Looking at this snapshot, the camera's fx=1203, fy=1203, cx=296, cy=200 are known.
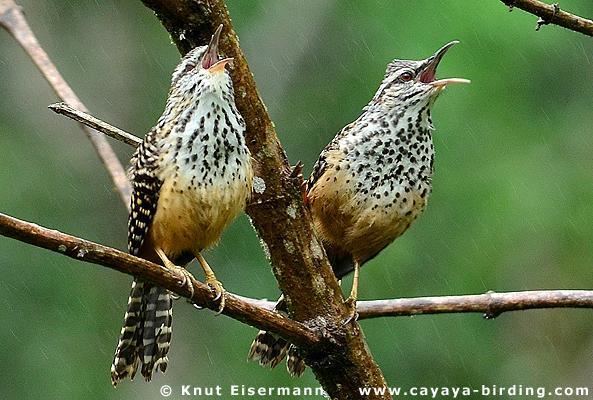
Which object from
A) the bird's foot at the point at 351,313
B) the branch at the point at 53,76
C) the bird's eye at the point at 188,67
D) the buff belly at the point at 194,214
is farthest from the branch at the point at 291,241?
the branch at the point at 53,76

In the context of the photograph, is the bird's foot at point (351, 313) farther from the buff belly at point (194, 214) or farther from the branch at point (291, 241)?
the buff belly at point (194, 214)

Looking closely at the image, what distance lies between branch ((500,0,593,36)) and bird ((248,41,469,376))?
118 cm

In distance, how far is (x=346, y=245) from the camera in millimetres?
4473

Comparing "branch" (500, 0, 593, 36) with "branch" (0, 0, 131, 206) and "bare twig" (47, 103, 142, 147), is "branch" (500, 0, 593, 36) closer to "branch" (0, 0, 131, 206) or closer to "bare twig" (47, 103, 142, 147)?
"bare twig" (47, 103, 142, 147)

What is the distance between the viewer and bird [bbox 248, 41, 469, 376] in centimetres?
439

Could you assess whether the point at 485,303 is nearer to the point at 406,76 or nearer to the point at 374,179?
the point at 374,179

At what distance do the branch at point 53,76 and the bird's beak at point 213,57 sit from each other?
491mm

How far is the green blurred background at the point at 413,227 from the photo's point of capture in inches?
315

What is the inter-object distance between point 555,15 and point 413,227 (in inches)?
212

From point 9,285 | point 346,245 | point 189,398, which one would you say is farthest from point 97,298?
point 346,245

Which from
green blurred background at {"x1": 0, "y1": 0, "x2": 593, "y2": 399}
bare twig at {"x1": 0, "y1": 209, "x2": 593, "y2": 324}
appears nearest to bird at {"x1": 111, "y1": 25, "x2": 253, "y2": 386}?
bare twig at {"x1": 0, "y1": 209, "x2": 593, "y2": 324}

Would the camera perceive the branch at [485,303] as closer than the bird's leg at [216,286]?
No

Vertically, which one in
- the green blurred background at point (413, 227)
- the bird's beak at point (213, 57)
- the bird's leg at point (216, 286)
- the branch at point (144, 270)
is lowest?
the green blurred background at point (413, 227)

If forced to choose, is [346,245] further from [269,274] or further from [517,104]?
[517,104]
